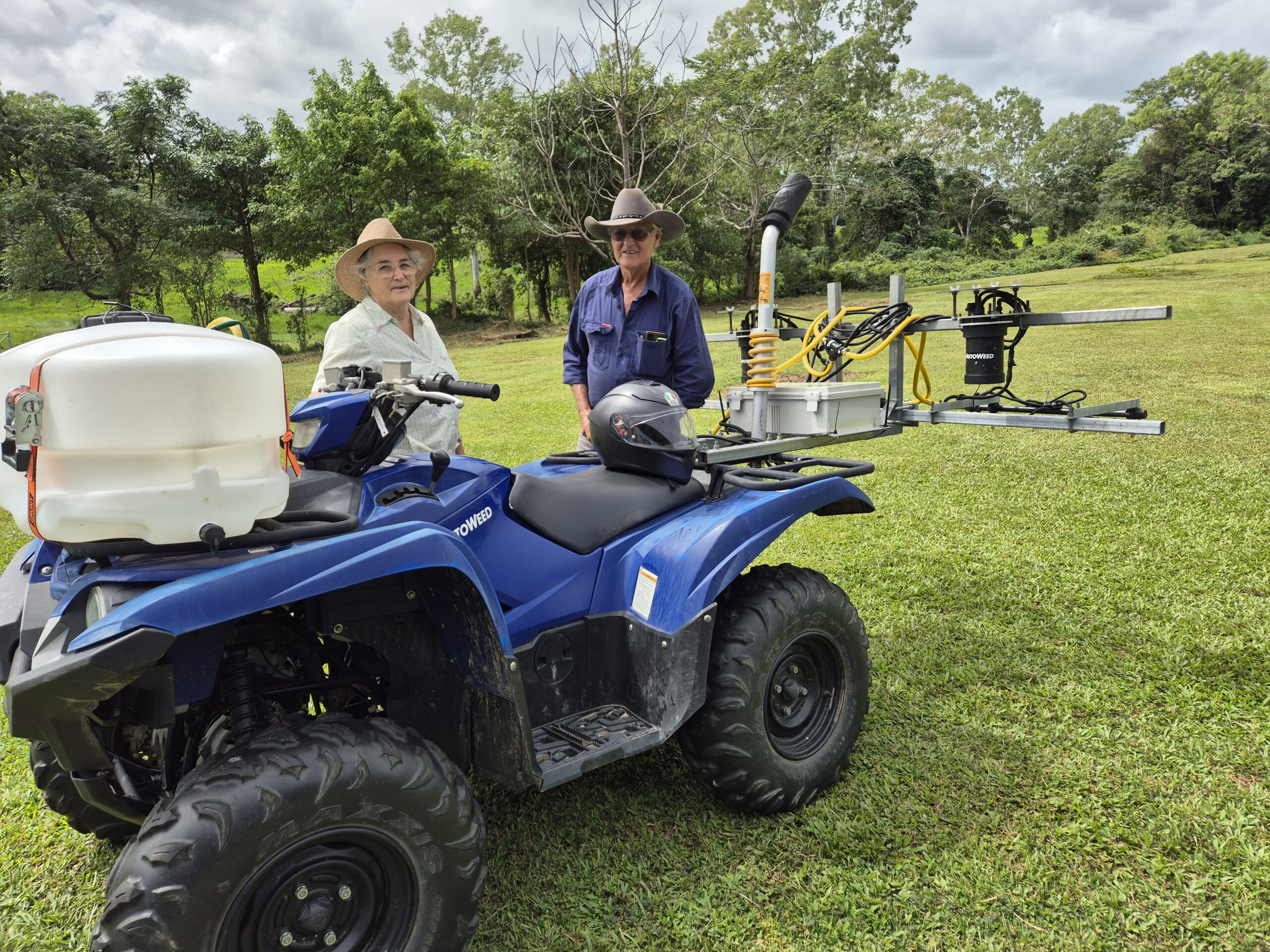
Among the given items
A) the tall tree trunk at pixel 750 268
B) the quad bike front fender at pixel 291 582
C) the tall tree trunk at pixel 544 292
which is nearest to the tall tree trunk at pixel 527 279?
the tall tree trunk at pixel 544 292

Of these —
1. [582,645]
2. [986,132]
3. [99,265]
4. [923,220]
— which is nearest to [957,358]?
[582,645]

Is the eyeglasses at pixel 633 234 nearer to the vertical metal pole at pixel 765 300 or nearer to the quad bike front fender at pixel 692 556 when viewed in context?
the vertical metal pole at pixel 765 300

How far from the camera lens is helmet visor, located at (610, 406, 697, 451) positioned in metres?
2.83

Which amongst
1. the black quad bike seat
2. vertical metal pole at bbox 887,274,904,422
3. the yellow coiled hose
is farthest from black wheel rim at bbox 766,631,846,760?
vertical metal pole at bbox 887,274,904,422

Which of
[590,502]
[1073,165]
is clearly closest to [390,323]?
[590,502]

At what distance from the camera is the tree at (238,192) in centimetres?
2688

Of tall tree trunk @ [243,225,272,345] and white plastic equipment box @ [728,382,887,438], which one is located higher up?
tall tree trunk @ [243,225,272,345]

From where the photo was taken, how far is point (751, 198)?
99.8 ft

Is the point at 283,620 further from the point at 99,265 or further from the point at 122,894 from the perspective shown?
the point at 99,265

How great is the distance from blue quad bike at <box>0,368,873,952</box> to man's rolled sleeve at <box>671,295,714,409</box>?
94 centimetres

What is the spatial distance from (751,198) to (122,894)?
3122cm

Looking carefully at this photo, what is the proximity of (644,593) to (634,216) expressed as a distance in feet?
6.53

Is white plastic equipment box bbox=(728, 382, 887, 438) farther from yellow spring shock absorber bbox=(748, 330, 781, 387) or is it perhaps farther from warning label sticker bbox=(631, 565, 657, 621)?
warning label sticker bbox=(631, 565, 657, 621)

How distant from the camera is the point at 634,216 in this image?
3.87 metres
